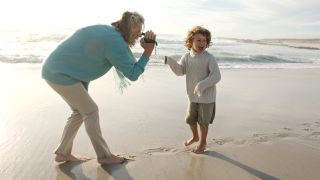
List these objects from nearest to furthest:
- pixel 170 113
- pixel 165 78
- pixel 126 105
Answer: pixel 170 113 < pixel 126 105 < pixel 165 78

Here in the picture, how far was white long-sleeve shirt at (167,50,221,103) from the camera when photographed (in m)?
4.73

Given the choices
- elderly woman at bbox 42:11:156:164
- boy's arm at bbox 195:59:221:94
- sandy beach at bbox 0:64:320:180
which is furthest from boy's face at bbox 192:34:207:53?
sandy beach at bbox 0:64:320:180

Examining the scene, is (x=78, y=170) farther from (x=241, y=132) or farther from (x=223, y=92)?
(x=223, y=92)

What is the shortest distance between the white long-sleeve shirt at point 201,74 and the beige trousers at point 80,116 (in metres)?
1.19

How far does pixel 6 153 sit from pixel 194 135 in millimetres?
2133

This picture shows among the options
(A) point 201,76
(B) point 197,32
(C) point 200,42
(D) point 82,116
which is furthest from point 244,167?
(D) point 82,116

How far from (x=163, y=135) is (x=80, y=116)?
145cm

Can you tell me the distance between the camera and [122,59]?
3.93 meters

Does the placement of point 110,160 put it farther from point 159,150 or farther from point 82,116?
point 159,150

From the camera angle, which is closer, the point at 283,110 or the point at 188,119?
the point at 188,119

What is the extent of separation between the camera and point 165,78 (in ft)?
35.3

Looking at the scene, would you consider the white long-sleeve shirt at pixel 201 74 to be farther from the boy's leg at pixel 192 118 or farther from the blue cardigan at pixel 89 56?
the blue cardigan at pixel 89 56

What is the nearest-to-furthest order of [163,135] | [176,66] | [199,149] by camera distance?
[199,149] → [176,66] → [163,135]

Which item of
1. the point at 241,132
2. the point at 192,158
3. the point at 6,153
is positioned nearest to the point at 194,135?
the point at 192,158
